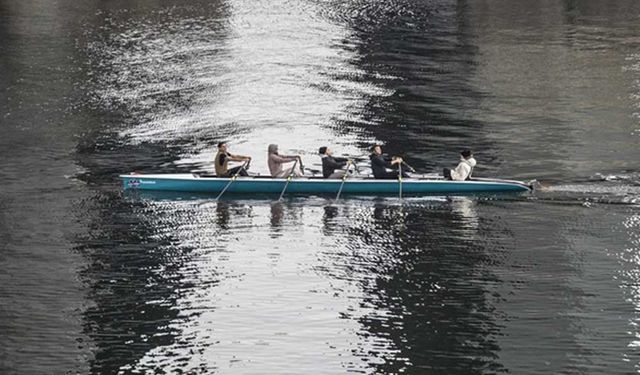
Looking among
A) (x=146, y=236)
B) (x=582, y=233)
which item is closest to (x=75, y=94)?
(x=146, y=236)

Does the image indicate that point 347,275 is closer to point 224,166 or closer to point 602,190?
point 224,166

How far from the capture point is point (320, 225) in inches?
1997

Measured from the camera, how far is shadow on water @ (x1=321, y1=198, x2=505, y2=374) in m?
37.0

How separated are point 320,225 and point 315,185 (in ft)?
16.3

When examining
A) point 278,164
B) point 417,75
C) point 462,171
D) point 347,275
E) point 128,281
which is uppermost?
point 417,75

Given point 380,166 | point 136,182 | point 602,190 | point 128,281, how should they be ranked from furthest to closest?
1. point 136,182
2. point 602,190
3. point 380,166
4. point 128,281

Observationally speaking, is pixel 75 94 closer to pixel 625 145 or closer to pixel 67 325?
pixel 625 145

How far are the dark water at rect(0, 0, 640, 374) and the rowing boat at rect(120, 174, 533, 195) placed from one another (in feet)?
2.61

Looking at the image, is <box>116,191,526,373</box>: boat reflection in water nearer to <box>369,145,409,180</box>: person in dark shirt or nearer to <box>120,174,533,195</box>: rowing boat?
<box>120,174,533,195</box>: rowing boat

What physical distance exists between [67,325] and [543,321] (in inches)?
628

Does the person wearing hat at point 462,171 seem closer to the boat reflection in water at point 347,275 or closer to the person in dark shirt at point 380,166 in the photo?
the boat reflection in water at point 347,275

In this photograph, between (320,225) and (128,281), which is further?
(320,225)

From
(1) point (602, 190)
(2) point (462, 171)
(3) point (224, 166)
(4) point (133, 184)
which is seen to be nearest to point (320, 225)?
(3) point (224, 166)

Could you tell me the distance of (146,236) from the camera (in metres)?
49.5
